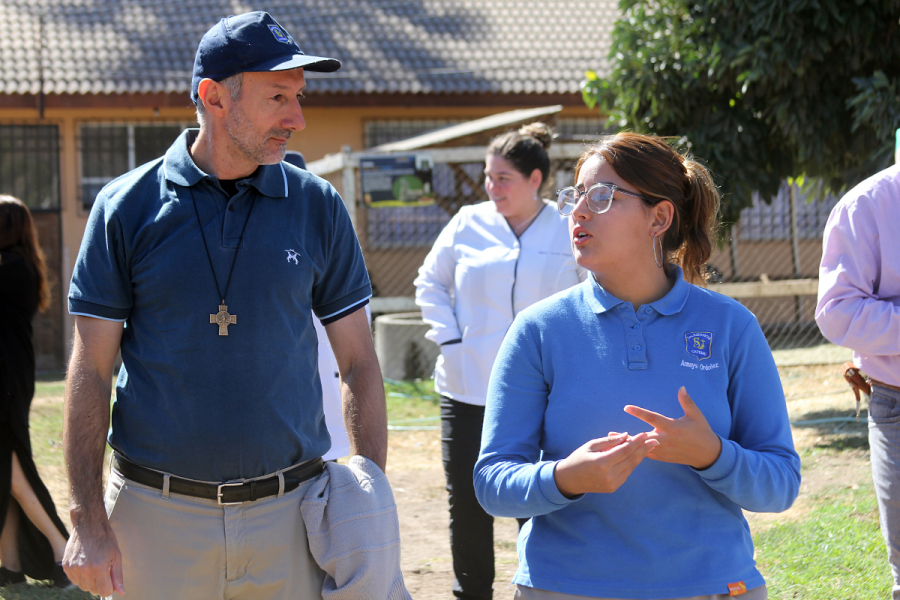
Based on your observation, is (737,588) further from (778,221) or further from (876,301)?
(778,221)

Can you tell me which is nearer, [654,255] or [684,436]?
[684,436]

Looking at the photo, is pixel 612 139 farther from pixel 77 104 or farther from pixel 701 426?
pixel 77 104

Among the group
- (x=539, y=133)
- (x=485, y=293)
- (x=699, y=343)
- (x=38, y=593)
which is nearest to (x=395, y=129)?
(x=539, y=133)

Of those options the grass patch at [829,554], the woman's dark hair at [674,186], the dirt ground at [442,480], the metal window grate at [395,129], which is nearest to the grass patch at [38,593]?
the dirt ground at [442,480]

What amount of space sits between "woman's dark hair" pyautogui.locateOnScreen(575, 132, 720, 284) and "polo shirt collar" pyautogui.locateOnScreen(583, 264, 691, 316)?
0.18 meters

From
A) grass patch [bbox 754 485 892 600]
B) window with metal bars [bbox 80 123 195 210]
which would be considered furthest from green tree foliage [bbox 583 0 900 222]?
window with metal bars [bbox 80 123 195 210]

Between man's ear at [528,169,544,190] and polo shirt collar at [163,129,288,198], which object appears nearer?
polo shirt collar at [163,129,288,198]

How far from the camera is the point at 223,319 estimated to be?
7.67ft

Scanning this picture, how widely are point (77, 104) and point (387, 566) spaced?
43.1 feet

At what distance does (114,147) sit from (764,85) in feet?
33.2

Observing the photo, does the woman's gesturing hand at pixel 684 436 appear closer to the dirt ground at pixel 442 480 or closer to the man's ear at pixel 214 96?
the man's ear at pixel 214 96

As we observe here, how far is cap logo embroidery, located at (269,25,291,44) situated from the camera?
8.17ft

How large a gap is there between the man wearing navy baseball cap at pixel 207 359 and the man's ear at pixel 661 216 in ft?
3.08

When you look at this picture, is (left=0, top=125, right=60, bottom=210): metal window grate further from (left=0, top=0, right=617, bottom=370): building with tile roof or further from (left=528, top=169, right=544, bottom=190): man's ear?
(left=528, top=169, right=544, bottom=190): man's ear
